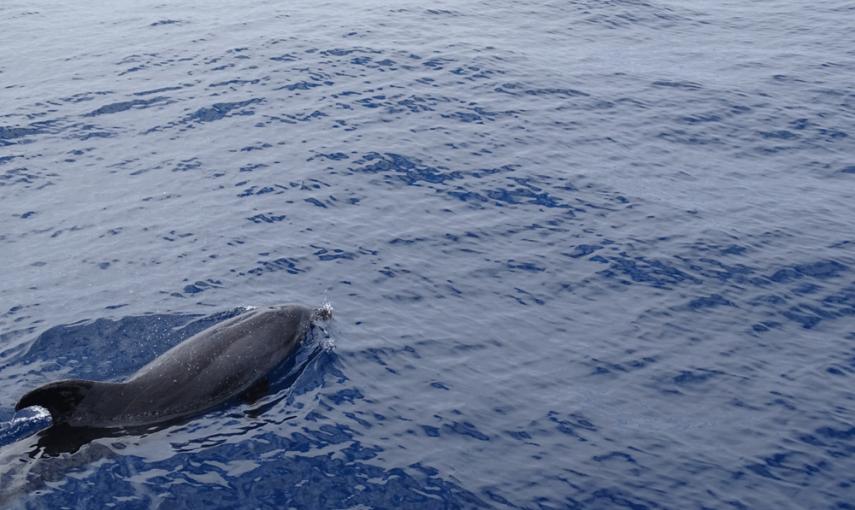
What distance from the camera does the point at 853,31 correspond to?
4700cm

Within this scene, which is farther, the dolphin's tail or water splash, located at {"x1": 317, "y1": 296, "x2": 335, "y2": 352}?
water splash, located at {"x1": 317, "y1": 296, "x2": 335, "y2": 352}

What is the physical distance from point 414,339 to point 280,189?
1000cm

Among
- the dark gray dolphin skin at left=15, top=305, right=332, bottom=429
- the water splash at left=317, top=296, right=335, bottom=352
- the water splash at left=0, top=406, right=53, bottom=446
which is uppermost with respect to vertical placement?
the dark gray dolphin skin at left=15, top=305, right=332, bottom=429

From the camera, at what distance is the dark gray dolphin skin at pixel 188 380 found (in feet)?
59.5

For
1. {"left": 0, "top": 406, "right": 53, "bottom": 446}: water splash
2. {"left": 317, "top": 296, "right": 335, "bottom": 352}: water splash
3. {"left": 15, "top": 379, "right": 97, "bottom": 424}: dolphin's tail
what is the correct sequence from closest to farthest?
{"left": 15, "top": 379, "right": 97, "bottom": 424}: dolphin's tail < {"left": 0, "top": 406, "right": 53, "bottom": 446}: water splash < {"left": 317, "top": 296, "right": 335, "bottom": 352}: water splash

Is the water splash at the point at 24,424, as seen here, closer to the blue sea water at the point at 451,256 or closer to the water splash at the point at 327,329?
the blue sea water at the point at 451,256

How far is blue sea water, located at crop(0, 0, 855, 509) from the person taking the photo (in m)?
18.1

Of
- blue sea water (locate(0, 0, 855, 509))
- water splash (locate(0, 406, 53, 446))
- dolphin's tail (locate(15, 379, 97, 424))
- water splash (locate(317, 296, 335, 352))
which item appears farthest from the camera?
water splash (locate(317, 296, 335, 352))

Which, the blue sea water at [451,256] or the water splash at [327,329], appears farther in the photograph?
the water splash at [327,329]

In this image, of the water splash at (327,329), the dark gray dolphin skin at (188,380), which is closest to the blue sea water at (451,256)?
the water splash at (327,329)

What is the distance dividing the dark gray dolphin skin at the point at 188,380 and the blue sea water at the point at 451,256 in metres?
0.43

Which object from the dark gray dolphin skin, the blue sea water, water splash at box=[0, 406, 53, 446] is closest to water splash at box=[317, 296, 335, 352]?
the blue sea water

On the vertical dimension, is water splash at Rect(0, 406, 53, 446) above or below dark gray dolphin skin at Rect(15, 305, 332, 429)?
below

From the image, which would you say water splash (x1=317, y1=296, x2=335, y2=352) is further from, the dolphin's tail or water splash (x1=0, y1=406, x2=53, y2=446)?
water splash (x1=0, y1=406, x2=53, y2=446)
